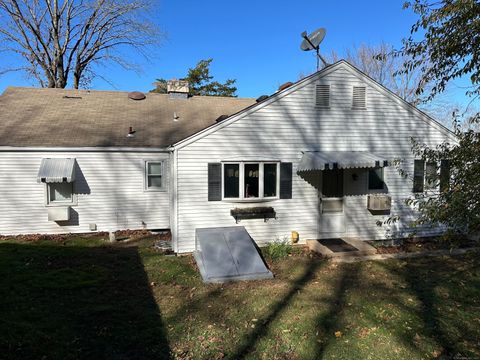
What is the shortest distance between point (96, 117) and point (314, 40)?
9.27 m

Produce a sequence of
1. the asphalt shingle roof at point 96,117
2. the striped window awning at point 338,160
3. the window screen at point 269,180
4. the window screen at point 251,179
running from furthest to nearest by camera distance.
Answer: the asphalt shingle roof at point 96,117, the window screen at point 269,180, the window screen at point 251,179, the striped window awning at point 338,160

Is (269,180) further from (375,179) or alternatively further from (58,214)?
(58,214)

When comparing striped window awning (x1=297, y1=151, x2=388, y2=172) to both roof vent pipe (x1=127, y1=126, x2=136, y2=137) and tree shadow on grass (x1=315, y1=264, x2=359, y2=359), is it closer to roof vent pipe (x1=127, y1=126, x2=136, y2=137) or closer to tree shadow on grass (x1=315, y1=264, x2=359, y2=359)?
tree shadow on grass (x1=315, y1=264, x2=359, y2=359)

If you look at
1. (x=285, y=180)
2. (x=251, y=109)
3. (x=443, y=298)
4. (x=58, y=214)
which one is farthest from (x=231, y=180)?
(x=58, y=214)

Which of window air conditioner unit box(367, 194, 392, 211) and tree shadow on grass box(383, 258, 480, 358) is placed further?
window air conditioner unit box(367, 194, 392, 211)

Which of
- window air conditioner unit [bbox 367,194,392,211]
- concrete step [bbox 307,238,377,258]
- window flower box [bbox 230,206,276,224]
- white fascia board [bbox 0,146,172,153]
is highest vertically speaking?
white fascia board [bbox 0,146,172,153]

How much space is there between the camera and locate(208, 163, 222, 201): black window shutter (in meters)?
9.34

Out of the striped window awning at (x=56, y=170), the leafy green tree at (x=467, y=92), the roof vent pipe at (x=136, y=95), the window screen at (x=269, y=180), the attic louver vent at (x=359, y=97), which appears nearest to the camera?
the leafy green tree at (x=467, y=92)

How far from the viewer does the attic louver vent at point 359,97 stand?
10.2 m

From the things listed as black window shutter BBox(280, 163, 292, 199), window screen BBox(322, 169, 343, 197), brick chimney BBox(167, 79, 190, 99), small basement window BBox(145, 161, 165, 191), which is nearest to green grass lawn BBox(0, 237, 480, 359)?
black window shutter BBox(280, 163, 292, 199)

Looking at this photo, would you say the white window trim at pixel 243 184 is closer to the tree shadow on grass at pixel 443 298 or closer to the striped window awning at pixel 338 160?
the striped window awning at pixel 338 160

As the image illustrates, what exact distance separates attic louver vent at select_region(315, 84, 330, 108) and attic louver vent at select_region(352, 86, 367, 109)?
2.94 feet

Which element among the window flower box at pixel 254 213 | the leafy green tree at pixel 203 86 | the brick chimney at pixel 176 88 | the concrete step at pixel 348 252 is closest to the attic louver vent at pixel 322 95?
the window flower box at pixel 254 213

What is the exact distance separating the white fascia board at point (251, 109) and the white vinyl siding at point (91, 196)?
3760 mm
